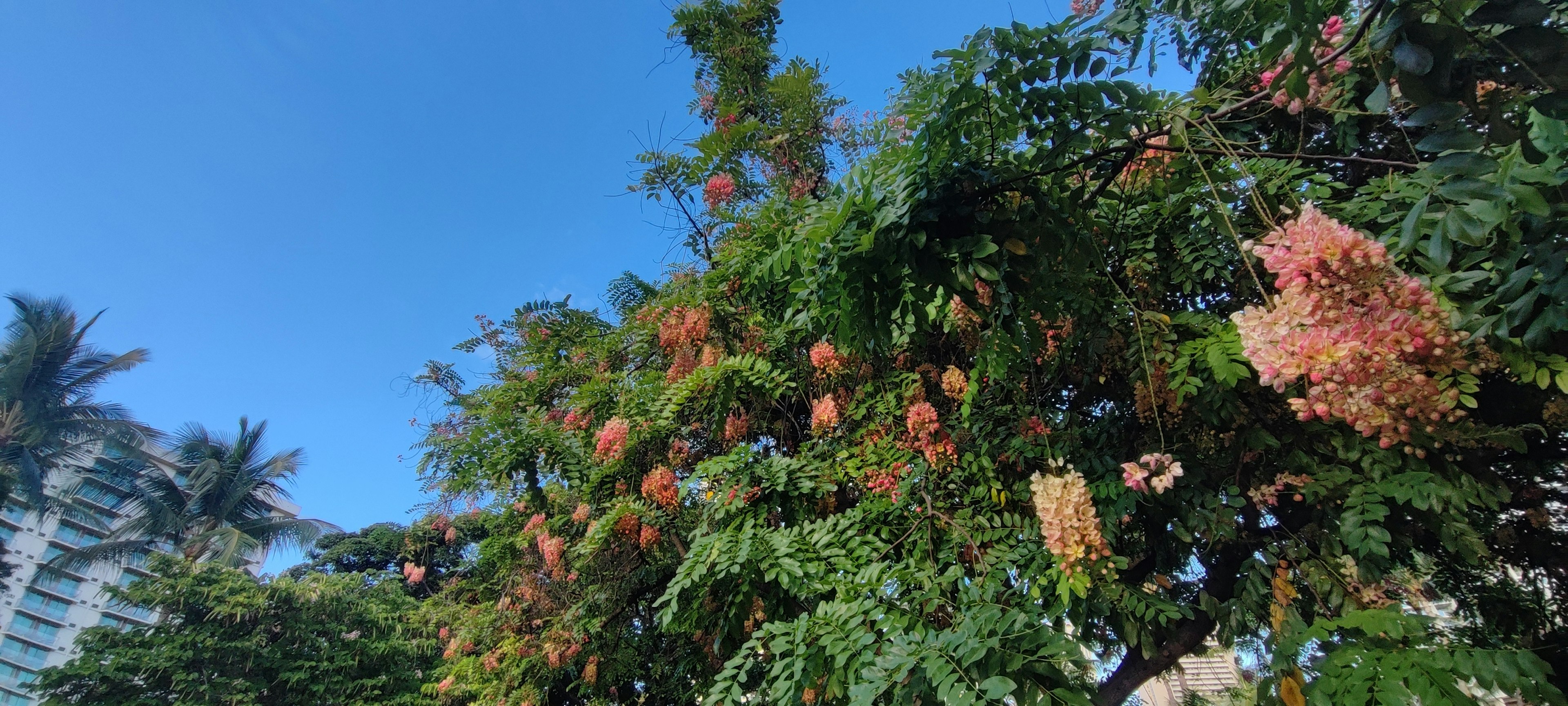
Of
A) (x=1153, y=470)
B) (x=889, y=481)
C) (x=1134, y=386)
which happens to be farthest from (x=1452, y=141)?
(x=889, y=481)

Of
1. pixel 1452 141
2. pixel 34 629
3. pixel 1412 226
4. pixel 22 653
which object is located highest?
pixel 34 629

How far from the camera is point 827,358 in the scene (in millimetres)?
2924

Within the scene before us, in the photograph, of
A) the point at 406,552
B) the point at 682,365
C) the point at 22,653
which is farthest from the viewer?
the point at 22,653

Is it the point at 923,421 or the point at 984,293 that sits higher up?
the point at 984,293

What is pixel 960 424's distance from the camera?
9.23ft

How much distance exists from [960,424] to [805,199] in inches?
46.1

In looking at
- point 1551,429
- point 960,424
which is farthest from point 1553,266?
point 960,424

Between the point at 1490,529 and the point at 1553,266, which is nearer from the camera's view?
the point at 1553,266

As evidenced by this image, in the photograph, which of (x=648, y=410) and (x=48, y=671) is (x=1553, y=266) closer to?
(x=648, y=410)

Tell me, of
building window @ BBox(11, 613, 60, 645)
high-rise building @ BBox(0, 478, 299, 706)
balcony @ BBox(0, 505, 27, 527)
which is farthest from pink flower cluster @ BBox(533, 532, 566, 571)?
building window @ BBox(11, 613, 60, 645)

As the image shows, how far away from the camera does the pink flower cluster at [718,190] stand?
394 centimetres

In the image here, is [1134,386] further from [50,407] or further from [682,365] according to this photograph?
[50,407]

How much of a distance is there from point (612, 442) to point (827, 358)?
1.23 meters

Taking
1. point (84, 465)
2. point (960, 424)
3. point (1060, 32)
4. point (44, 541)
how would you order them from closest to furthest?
point (1060, 32), point (960, 424), point (84, 465), point (44, 541)
